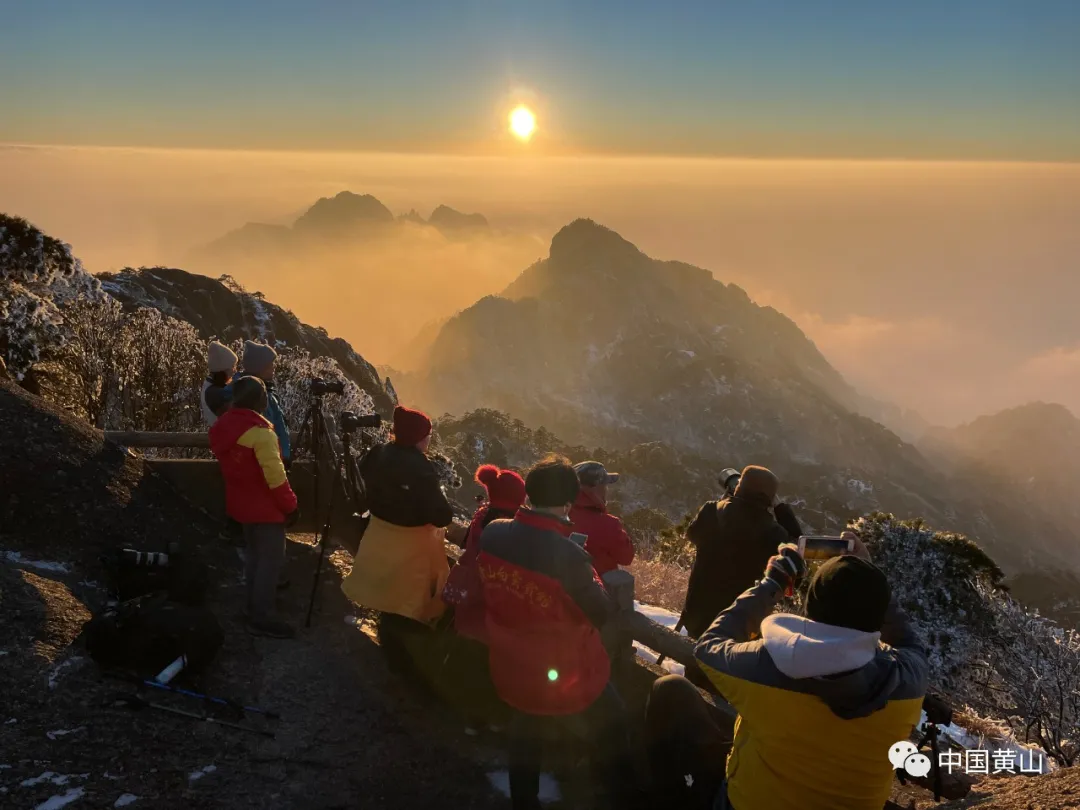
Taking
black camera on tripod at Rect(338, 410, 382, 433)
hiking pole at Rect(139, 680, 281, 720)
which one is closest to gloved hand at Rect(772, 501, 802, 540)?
black camera on tripod at Rect(338, 410, 382, 433)

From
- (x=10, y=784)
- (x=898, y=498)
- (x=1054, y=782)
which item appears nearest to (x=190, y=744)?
(x=10, y=784)

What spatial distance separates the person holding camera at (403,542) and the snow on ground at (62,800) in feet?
7.26

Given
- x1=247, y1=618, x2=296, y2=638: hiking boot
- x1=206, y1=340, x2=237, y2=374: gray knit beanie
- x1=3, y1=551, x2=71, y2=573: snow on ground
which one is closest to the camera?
x1=3, y1=551, x2=71, y2=573: snow on ground

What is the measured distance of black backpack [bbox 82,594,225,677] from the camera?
5137 mm

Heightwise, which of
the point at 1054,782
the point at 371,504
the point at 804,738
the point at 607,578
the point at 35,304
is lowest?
the point at 1054,782

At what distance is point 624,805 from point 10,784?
11.9 ft

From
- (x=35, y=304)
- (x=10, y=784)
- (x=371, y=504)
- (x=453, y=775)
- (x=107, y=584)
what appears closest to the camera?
(x=10, y=784)

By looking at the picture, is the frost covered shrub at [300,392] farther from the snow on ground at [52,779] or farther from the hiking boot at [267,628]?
the snow on ground at [52,779]

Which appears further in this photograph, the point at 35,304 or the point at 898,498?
the point at 898,498

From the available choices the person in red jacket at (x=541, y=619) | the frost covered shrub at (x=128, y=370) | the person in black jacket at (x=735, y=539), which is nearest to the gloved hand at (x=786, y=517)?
the person in black jacket at (x=735, y=539)

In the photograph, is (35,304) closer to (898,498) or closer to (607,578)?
(607,578)

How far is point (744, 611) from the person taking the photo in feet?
12.0

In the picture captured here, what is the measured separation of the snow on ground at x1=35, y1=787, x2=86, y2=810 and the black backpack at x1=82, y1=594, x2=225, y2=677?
45.7 inches

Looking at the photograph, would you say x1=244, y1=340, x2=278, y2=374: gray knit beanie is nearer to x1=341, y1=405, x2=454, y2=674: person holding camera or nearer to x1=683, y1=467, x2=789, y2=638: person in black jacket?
x1=341, y1=405, x2=454, y2=674: person holding camera
